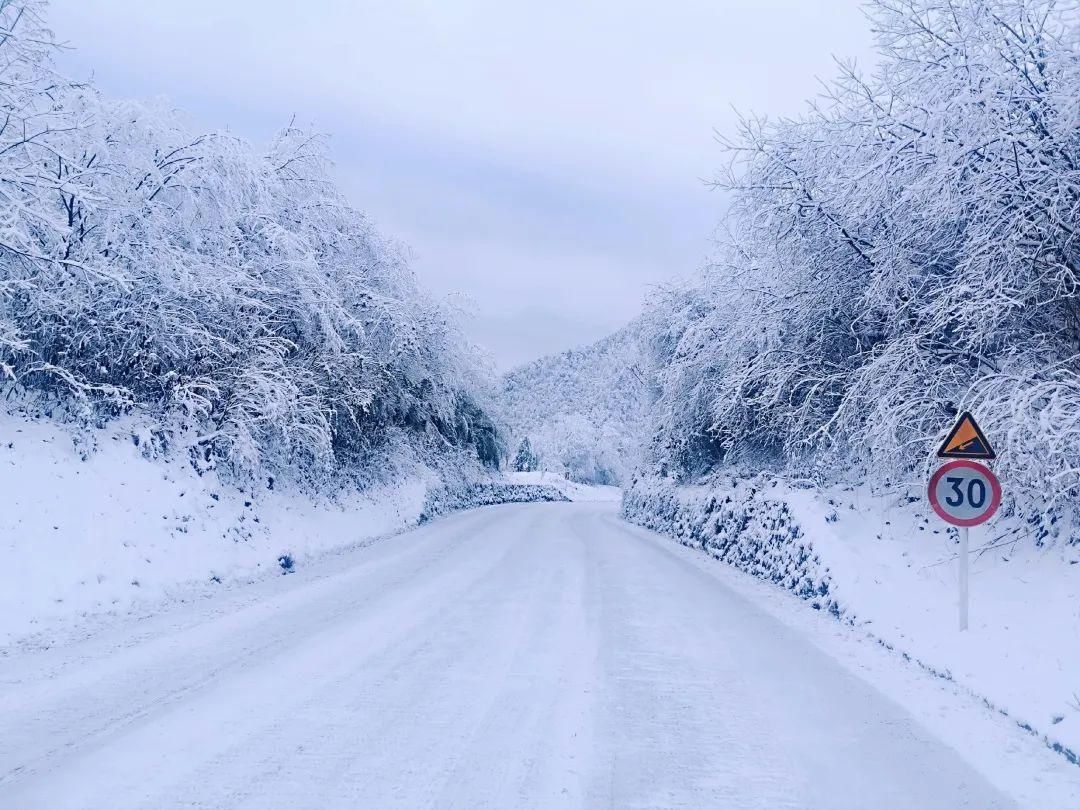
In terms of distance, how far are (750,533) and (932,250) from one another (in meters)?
6.71

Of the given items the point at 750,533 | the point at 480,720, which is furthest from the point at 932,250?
the point at 480,720

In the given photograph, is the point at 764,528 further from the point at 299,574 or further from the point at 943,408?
the point at 299,574

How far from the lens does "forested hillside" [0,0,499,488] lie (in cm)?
1120

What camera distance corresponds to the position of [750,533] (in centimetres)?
1549

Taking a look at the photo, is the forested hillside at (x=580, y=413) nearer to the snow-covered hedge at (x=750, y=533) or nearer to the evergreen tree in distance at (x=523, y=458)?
the evergreen tree in distance at (x=523, y=458)

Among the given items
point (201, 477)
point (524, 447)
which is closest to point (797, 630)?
point (201, 477)

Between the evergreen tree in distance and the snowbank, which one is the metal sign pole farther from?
the evergreen tree in distance

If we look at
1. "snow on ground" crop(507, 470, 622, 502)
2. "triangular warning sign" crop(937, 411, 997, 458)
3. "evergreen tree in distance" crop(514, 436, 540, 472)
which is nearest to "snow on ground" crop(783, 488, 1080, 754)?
"triangular warning sign" crop(937, 411, 997, 458)

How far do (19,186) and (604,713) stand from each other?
10.8 m

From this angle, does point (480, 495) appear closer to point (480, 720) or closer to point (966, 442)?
point (966, 442)

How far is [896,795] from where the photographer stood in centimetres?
438

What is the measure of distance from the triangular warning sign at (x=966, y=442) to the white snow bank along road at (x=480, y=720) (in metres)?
2.18

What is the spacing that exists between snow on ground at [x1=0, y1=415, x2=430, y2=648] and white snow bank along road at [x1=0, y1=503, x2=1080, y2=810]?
0.95 metres

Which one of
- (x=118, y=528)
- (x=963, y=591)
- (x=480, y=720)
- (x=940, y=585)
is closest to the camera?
(x=480, y=720)
